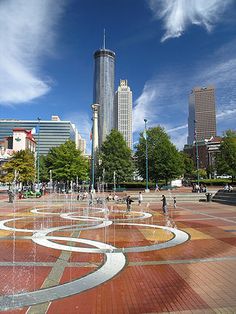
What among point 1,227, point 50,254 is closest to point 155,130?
point 1,227

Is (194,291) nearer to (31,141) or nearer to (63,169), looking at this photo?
(63,169)

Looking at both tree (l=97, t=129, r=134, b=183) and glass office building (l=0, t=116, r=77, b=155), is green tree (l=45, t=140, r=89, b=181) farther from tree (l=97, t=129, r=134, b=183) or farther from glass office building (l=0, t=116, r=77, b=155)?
glass office building (l=0, t=116, r=77, b=155)

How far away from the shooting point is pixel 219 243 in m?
12.5

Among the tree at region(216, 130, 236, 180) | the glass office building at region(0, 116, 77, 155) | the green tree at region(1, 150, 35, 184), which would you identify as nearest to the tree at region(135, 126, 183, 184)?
the tree at region(216, 130, 236, 180)

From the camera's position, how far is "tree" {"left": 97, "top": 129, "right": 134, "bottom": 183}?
62.4 meters

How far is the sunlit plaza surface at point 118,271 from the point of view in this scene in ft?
21.0

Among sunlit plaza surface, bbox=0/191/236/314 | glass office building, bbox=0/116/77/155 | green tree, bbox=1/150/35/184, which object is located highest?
glass office building, bbox=0/116/77/155

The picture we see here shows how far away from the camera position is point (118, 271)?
28.5ft

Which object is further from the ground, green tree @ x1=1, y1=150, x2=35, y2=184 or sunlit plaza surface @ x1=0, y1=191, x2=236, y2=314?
green tree @ x1=1, y1=150, x2=35, y2=184

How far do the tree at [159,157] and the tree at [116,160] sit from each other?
7.36 ft

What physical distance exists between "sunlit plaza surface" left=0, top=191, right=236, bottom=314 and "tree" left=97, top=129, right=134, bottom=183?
46.8 meters

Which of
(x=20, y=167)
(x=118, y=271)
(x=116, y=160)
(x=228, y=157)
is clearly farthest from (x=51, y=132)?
(x=118, y=271)

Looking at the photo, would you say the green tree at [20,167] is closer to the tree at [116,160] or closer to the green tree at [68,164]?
the green tree at [68,164]

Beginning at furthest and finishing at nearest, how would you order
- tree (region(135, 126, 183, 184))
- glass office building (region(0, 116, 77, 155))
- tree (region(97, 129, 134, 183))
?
1. glass office building (region(0, 116, 77, 155))
2. tree (region(97, 129, 134, 183))
3. tree (region(135, 126, 183, 184))
